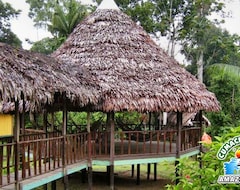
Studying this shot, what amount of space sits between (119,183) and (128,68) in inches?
147

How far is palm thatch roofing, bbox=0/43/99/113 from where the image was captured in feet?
18.6

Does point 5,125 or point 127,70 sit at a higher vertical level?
point 127,70

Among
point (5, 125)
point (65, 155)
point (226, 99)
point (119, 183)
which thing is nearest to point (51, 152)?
point (65, 155)

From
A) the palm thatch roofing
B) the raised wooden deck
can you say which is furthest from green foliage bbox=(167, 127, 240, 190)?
the raised wooden deck

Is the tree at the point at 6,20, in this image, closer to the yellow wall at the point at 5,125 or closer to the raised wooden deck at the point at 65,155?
the yellow wall at the point at 5,125

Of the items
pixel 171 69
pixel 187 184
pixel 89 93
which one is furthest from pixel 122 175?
pixel 187 184

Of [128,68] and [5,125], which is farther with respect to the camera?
[5,125]

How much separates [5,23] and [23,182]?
68.7ft

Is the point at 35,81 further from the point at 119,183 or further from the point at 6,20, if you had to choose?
the point at 6,20

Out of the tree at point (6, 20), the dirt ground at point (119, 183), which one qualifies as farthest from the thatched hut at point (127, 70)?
the tree at point (6, 20)

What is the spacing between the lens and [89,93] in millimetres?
8336

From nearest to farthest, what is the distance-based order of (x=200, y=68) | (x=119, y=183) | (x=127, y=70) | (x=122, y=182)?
1. (x=127, y=70)
2. (x=119, y=183)
3. (x=122, y=182)
4. (x=200, y=68)

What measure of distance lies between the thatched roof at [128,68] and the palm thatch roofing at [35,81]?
34.2 inches

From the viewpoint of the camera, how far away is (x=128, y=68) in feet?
32.2
